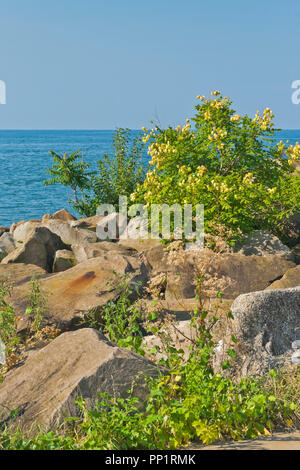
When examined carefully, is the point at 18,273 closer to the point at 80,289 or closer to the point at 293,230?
the point at 80,289

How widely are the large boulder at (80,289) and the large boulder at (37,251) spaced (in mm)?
1958

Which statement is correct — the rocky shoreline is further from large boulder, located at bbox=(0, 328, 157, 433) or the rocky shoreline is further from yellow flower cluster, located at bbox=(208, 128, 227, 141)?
yellow flower cluster, located at bbox=(208, 128, 227, 141)

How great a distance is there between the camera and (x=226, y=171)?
393 inches

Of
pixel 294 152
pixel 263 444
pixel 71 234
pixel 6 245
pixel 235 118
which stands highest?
pixel 235 118

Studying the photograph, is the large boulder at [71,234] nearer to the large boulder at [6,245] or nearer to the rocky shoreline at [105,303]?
the rocky shoreline at [105,303]

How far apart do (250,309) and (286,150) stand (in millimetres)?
5645

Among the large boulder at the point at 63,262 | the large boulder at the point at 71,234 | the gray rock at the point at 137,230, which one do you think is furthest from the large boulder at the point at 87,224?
the large boulder at the point at 63,262

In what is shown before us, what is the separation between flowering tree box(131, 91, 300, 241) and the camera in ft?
29.2

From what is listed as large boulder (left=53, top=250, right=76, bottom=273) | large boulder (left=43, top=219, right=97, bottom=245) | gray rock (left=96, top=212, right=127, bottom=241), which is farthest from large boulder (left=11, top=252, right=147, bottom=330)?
gray rock (left=96, top=212, right=127, bottom=241)

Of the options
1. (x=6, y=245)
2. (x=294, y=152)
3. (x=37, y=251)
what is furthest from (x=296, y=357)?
(x=6, y=245)

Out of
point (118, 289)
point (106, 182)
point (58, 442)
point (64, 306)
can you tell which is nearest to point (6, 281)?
point (64, 306)

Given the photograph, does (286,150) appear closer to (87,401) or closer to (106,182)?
(106,182)

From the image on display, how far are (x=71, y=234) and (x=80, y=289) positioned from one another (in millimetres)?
4148
